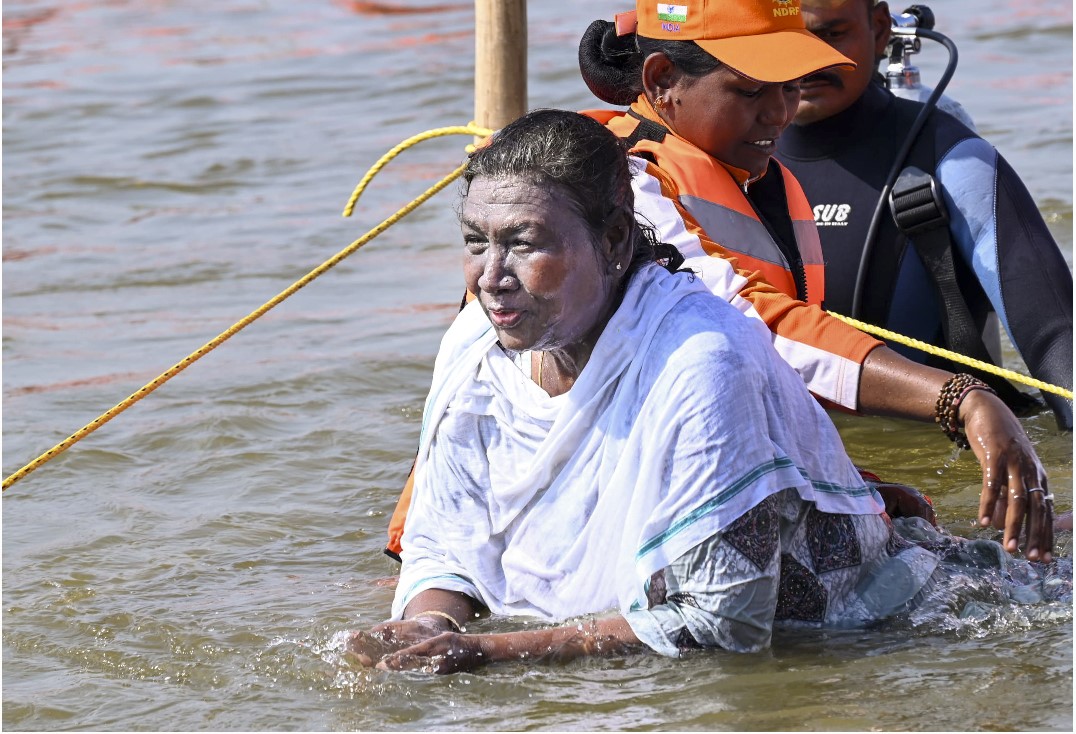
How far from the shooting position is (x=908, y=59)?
5.69 m

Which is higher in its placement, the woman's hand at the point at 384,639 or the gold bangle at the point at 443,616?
the woman's hand at the point at 384,639

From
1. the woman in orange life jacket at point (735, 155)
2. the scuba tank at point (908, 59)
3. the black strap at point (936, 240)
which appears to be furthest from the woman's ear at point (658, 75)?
the scuba tank at point (908, 59)

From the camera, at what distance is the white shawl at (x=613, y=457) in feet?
9.87

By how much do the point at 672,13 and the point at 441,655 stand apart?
1626mm

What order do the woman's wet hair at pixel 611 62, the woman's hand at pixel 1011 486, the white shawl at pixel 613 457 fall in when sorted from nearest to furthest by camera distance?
Result: the white shawl at pixel 613 457 < the woman's hand at pixel 1011 486 < the woman's wet hair at pixel 611 62

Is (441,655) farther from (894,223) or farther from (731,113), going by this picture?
(894,223)

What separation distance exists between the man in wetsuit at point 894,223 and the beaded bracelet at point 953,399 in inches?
67.1

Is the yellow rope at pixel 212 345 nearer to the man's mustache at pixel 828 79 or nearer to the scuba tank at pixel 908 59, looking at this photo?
the man's mustache at pixel 828 79

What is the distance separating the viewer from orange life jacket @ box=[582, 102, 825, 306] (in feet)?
12.6

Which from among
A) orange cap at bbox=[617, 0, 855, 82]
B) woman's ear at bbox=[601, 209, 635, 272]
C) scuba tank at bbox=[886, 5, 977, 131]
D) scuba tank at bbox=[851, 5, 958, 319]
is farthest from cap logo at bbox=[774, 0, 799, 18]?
scuba tank at bbox=[886, 5, 977, 131]

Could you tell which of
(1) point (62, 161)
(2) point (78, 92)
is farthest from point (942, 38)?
(2) point (78, 92)

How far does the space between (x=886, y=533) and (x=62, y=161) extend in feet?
30.4

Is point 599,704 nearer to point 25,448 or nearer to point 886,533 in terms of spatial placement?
point 886,533

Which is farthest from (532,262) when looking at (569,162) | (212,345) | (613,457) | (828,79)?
(828,79)
